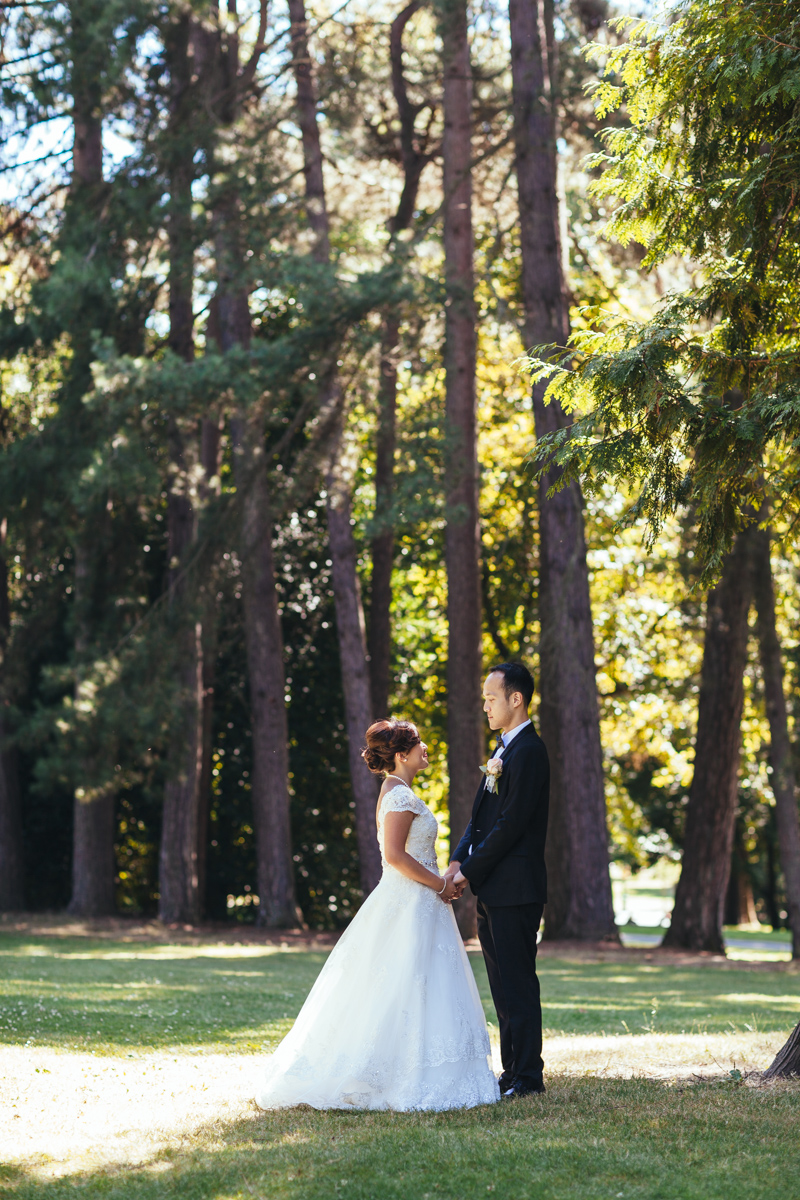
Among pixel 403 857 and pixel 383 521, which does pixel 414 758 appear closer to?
pixel 403 857

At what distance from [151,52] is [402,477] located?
26.9 feet

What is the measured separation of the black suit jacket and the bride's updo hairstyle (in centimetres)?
53

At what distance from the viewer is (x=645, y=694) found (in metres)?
24.3

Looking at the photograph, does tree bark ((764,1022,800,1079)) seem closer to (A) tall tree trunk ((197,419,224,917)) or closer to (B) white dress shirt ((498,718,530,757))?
(B) white dress shirt ((498,718,530,757))

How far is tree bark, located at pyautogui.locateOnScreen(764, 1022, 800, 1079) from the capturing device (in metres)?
6.34

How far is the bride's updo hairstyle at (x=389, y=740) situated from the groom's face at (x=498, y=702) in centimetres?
42

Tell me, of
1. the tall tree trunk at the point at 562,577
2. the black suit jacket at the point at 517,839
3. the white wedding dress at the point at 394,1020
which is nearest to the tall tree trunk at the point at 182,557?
the tall tree trunk at the point at 562,577

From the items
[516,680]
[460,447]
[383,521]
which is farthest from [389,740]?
[460,447]

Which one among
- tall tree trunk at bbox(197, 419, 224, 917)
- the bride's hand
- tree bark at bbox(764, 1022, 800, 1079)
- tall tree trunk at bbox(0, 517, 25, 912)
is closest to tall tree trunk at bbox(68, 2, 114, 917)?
tall tree trunk at bbox(0, 517, 25, 912)

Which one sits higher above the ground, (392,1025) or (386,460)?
(386,460)

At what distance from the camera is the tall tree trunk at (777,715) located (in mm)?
15992

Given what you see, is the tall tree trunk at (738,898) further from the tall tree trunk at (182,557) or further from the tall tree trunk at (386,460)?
the tall tree trunk at (182,557)

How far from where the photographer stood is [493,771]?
5.92 metres

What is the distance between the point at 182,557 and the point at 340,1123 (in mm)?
12406
